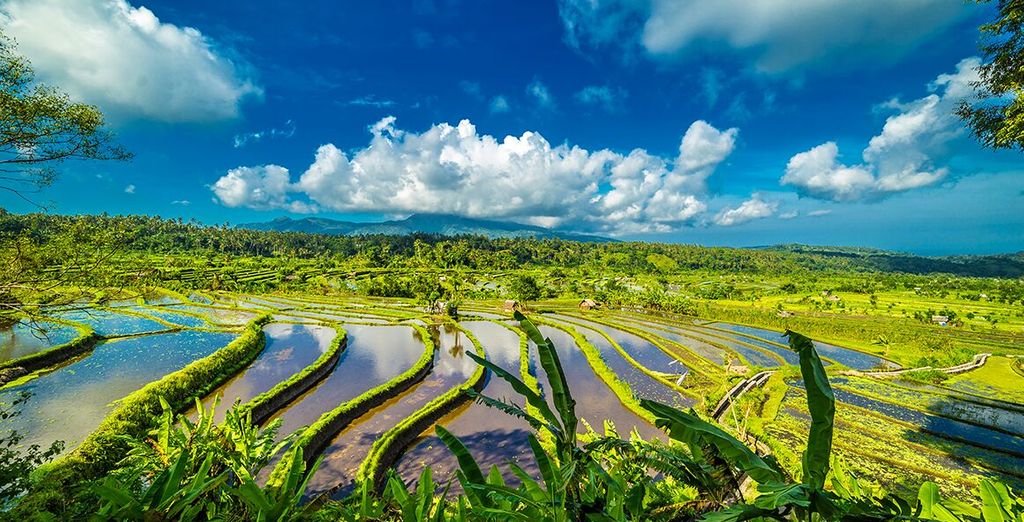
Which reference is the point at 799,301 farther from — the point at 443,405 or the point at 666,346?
the point at 443,405

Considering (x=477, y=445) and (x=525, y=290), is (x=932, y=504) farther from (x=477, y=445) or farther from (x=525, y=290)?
(x=525, y=290)

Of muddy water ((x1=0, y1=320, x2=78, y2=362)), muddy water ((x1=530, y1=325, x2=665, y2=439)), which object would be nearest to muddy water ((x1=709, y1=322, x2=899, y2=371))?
muddy water ((x1=530, y1=325, x2=665, y2=439))

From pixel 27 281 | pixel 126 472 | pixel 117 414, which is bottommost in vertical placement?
pixel 117 414

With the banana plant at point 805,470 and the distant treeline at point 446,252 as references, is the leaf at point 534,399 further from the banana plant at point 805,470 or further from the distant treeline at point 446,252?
the distant treeline at point 446,252

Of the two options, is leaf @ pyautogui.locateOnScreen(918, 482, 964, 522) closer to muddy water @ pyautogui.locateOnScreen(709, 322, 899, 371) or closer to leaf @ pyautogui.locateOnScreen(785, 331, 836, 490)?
leaf @ pyautogui.locateOnScreen(785, 331, 836, 490)

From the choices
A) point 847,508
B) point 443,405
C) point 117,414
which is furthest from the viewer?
point 443,405

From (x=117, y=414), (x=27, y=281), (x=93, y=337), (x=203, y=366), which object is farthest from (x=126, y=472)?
(x=93, y=337)

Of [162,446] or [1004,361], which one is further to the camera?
[1004,361]

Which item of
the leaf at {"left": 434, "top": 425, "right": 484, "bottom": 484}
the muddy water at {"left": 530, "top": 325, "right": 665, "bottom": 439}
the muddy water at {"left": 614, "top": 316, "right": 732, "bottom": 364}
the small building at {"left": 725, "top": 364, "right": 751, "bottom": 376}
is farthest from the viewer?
the muddy water at {"left": 614, "top": 316, "right": 732, "bottom": 364}
